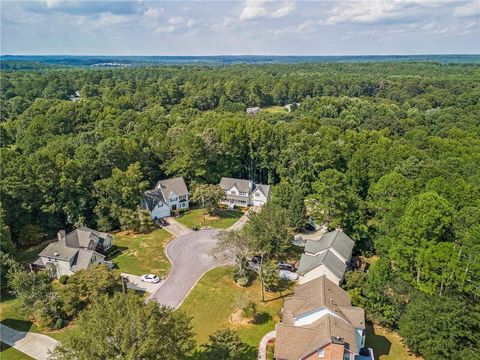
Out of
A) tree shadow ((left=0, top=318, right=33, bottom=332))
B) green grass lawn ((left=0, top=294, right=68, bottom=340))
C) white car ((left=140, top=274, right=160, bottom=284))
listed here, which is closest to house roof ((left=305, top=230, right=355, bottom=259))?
white car ((left=140, top=274, right=160, bottom=284))

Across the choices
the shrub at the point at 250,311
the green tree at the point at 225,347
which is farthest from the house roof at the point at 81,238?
the green tree at the point at 225,347

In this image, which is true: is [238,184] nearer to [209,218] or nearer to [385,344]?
[209,218]

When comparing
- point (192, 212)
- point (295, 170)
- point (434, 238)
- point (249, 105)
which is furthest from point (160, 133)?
point (249, 105)

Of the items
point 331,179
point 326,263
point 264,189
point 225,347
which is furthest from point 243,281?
point 264,189

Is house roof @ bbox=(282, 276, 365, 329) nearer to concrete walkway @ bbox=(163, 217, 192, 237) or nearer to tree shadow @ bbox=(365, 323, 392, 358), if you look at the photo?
tree shadow @ bbox=(365, 323, 392, 358)

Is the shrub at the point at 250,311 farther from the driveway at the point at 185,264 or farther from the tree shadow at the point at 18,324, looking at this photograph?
the tree shadow at the point at 18,324

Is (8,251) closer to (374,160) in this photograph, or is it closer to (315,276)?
(315,276)
